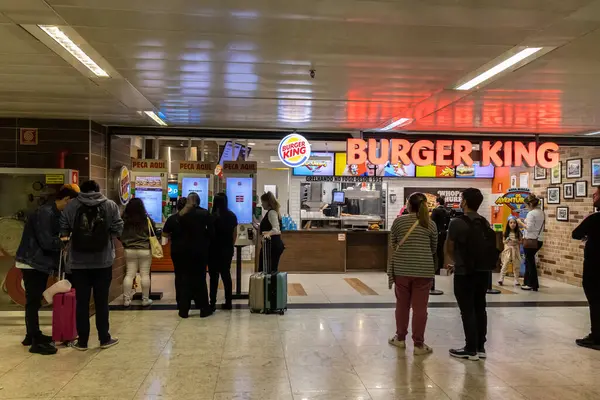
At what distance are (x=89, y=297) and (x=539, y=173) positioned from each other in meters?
9.04

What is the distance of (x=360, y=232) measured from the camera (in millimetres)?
10352

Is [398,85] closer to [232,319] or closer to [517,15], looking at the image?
[517,15]

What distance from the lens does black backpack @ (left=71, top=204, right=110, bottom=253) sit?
4.53m

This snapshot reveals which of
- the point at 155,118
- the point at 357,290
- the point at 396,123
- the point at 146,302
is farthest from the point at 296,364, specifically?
the point at 155,118

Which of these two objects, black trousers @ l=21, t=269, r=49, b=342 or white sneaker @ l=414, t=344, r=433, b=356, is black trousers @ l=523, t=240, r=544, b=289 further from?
black trousers @ l=21, t=269, r=49, b=342

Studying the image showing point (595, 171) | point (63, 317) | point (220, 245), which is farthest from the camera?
point (595, 171)

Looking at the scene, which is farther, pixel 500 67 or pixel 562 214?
pixel 562 214

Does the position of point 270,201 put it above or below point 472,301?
above

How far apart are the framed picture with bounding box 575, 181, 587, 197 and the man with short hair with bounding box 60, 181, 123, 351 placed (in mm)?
8096

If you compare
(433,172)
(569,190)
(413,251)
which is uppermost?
(433,172)

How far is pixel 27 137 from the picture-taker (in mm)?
→ 6621

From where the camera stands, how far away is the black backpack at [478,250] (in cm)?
440

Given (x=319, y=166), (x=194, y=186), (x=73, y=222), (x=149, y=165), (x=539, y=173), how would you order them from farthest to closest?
(x=319, y=166)
(x=539, y=173)
(x=194, y=186)
(x=149, y=165)
(x=73, y=222)

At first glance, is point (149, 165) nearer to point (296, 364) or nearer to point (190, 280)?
point (190, 280)
